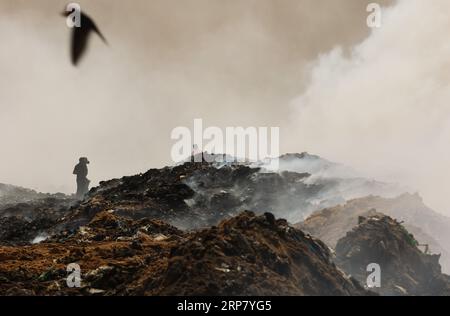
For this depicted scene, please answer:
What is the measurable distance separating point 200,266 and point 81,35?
9832mm

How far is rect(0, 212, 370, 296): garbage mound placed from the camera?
1502 centimetres

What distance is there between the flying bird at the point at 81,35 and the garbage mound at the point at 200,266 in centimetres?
893

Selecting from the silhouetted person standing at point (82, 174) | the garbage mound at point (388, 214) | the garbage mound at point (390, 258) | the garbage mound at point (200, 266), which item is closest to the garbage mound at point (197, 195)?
the garbage mound at point (388, 214)

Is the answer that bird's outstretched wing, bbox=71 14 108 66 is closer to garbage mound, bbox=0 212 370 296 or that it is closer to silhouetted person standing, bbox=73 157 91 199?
garbage mound, bbox=0 212 370 296

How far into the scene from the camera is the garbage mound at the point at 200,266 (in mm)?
15023

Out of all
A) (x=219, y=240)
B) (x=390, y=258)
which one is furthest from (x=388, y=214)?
(x=219, y=240)

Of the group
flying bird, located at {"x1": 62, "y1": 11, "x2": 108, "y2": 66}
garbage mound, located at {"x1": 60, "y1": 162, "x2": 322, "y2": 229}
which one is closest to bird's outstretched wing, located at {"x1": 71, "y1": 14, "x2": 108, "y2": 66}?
flying bird, located at {"x1": 62, "y1": 11, "x2": 108, "y2": 66}

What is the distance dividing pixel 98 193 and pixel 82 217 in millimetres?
9005

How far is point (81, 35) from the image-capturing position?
664cm

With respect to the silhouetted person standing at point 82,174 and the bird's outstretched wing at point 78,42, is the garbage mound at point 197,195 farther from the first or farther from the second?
the bird's outstretched wing at point 78,42

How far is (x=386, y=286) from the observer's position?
2481 centimetres

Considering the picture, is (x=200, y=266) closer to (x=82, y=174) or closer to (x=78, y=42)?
(x=78, y=42)

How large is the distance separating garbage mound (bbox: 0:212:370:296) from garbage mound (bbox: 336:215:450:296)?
22.0 feet
